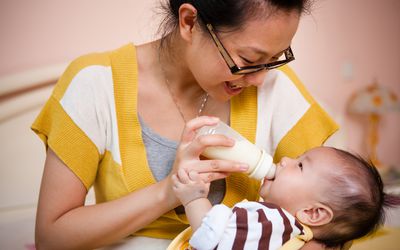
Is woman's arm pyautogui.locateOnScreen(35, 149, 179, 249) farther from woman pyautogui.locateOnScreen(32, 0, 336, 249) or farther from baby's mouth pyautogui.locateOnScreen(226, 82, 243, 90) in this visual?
baby's mouth pyautogui.locateOnScreen(226, 82, 243, 90)

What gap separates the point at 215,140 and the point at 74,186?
0.41 m

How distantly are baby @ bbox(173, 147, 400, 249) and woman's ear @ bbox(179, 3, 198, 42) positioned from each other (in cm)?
36

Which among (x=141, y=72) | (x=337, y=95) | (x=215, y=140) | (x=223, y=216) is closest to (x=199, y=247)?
(x=223, y=216)

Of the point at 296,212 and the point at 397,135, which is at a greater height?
the point at 296,212

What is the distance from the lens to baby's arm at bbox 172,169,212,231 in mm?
980

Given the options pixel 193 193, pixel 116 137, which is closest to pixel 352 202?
pixel 193 193

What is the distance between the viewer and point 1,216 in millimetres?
2039

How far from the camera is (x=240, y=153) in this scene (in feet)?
3.40

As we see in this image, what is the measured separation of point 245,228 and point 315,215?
245 millimetres

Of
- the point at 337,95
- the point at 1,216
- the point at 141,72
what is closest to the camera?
the point at 141,72

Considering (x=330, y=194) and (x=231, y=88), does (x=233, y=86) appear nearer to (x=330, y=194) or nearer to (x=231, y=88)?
(x=231, y=88)

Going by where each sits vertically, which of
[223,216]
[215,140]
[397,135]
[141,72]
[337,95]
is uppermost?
[141,72]

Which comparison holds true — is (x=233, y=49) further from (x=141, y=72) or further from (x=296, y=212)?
(x=296, y=212)

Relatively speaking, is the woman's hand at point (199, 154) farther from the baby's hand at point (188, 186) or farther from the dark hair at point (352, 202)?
the dark hair at point (352, 202)
